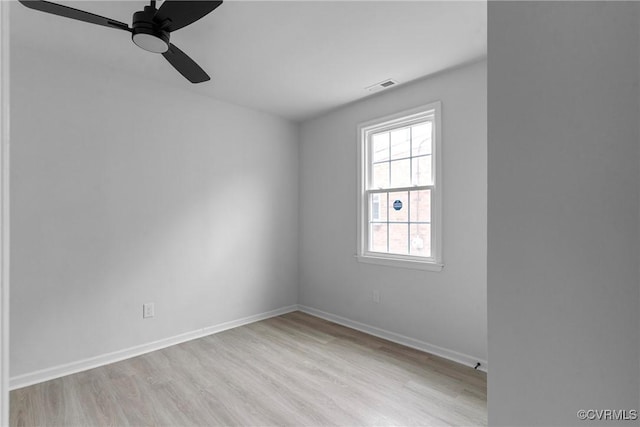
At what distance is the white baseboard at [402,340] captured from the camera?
2676mm

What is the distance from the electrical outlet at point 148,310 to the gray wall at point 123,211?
0.04 meters

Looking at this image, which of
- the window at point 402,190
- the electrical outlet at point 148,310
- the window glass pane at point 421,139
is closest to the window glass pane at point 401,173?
the window at point 402,190

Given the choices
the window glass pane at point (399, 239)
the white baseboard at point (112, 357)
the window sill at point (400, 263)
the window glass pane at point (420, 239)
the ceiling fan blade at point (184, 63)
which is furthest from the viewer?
the window glass pane at point (399, 239)

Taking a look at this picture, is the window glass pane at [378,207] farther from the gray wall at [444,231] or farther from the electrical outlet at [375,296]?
the electrical outlet at [375,296]

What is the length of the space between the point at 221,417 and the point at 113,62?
9.40 feet

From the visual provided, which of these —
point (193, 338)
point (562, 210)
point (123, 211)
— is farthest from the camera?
point (193, 338)

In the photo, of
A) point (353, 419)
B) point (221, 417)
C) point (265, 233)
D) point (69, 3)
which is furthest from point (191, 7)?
point (265, 233)

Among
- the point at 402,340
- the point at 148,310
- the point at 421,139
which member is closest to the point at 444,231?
the point at 421,139

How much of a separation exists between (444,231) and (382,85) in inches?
59.8

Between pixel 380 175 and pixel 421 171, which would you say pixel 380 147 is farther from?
pixel 421 171

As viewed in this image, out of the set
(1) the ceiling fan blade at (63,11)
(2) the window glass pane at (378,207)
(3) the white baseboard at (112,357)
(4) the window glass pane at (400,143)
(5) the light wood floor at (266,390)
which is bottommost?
(5) the light wood floor at (266,390)

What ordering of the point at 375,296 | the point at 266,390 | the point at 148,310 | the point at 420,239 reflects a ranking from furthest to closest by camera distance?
the point at 375,296 < the point at 420,239 < the point at 148,310 < the point at 266,390

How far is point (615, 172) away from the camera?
597 mm

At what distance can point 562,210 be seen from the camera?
67 centimetres
